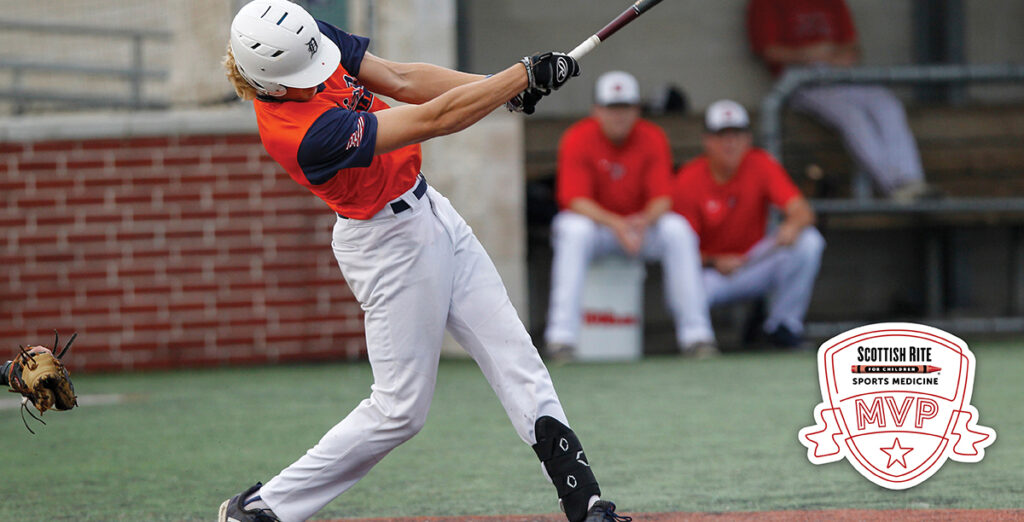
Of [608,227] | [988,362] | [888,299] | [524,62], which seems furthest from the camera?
[888,299]

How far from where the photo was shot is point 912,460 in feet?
12.7

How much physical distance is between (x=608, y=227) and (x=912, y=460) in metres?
4.59

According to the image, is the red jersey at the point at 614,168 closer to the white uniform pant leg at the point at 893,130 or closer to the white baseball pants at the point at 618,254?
the white baseball pants at the point at 618,254

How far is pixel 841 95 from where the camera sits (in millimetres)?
9562

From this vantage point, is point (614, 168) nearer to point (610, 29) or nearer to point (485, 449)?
point (485, 449)

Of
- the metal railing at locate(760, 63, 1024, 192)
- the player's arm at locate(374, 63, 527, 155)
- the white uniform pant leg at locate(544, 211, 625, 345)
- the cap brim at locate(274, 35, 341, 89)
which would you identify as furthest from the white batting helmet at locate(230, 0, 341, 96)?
the metal railing at locate(760, 63, 1024, 192)

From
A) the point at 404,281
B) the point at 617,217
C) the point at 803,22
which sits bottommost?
the point at 617,217

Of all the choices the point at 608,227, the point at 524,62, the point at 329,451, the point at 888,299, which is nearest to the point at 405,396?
the point at 329,451

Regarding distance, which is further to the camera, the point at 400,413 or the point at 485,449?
the point at 485,449

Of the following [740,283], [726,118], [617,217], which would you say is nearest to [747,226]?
Answer: [740,283]

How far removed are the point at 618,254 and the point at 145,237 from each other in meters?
3.06

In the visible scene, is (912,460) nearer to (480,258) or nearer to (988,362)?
(480,258)

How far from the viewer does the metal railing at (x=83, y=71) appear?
33.0 ft

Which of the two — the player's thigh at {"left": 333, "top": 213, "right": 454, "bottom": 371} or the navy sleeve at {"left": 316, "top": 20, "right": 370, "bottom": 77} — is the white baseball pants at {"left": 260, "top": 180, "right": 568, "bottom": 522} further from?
the navy sleeve at {"left": 316, "top": 20, "right": 370, "bottom": 77}
